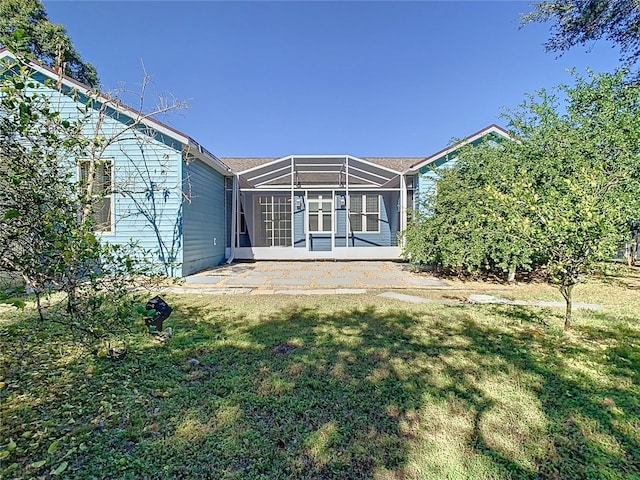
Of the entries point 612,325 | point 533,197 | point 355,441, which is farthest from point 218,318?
point 612,325

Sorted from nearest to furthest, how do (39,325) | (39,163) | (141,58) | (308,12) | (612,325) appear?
(39,163) < (39,325) < (612,325) < (141,58) < (308,12)

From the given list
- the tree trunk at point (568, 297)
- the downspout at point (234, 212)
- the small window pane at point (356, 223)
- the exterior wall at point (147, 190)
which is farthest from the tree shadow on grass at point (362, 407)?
the small window pane at point (356, 223)

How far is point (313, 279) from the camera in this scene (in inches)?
330

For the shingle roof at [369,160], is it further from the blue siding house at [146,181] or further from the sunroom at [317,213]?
the blue siding house at [146,181]

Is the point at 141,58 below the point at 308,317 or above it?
above

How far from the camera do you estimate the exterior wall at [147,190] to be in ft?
26.0

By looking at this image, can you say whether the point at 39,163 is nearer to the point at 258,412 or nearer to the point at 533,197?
the point at 258,412

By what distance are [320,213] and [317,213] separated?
14 centimetres

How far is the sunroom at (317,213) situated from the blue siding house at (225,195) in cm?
5

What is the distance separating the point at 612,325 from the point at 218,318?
5692mm

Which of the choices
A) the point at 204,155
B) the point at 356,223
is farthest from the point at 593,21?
the point at 204,155

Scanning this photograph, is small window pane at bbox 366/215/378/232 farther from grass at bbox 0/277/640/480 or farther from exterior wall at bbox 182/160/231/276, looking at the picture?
grass at bbox 0/277/640/480

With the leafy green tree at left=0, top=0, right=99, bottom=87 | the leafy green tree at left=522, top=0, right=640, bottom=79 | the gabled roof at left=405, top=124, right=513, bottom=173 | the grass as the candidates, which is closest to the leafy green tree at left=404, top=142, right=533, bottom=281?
the gabled roof at left=405, top=124, right=513, bottom=173

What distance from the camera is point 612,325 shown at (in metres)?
4.45
